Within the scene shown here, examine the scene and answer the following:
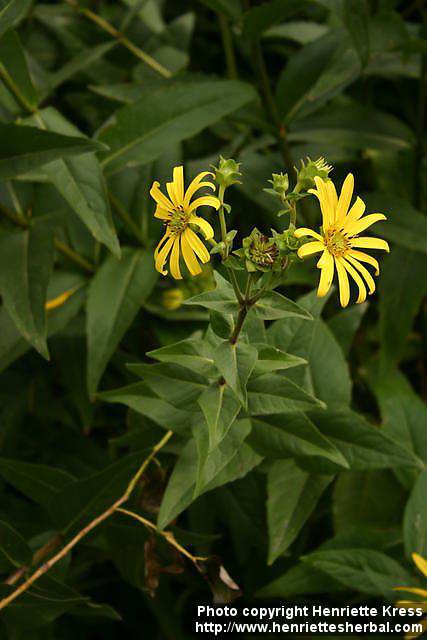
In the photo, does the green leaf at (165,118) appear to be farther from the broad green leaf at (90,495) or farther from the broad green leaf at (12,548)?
the broad green leaf at (12,548)

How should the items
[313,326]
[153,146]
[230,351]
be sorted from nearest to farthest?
1. [230,351]
2. [313,326]
3. [153,146]

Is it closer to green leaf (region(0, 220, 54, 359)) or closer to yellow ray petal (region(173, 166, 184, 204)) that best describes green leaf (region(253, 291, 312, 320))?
yellow ray petal (region(173, 166, 184, 204))

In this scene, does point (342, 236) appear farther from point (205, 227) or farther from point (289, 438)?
point (289, 438)

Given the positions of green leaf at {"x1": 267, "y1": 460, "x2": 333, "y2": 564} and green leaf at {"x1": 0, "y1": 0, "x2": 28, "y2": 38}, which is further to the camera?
green leaf at {"x1": 267, "y1": 460, "x2": 333, "y2": 564}

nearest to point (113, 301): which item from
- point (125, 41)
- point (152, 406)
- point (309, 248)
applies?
point (152, 406)

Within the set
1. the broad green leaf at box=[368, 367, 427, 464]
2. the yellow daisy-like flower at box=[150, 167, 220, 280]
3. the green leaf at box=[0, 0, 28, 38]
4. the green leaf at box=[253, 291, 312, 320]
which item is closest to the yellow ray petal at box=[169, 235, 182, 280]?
the yellow daisy-like flower at box=[150, 167, 220, 280]

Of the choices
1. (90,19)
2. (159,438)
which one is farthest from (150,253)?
(90,19)

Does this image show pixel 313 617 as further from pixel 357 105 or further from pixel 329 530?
pixel 357 105
